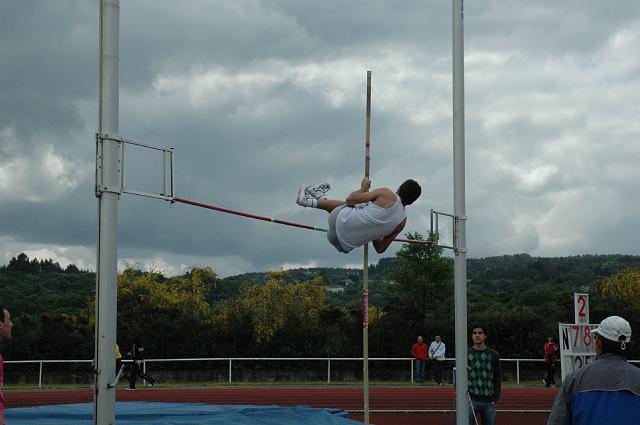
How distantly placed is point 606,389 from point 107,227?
3435 millimetres

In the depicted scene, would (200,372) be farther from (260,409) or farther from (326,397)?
(260,409)

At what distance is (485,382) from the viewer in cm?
844

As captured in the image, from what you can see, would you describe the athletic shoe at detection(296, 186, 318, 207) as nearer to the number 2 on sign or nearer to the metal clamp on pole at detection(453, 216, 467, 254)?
the metal clamp on pole at detection(453, 216, 467, 254)

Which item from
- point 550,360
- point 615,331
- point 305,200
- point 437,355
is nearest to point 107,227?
point 305,200

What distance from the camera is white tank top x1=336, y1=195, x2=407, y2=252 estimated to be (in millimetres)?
7172

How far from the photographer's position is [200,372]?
21.9 m

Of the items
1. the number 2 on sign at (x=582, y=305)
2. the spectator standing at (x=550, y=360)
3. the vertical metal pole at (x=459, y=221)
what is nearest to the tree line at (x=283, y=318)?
the spectator standing at (x=550, y=360)

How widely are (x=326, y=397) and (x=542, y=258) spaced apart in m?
54.7

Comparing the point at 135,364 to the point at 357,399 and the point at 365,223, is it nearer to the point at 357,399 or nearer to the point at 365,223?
the point at 357,399

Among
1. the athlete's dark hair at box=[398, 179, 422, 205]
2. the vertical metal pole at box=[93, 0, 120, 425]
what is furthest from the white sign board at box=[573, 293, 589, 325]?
the vertical metal pole at box=[93, 0, 120, 425]

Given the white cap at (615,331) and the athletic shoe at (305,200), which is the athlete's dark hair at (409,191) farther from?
the white cap at (615,331)

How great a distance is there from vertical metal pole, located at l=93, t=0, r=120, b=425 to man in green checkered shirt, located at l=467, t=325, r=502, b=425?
4036mm

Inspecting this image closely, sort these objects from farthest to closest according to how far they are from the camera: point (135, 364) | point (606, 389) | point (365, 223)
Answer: point (135, 364) < point (365, 223) < point (606, 389)

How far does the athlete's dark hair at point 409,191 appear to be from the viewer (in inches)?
291
